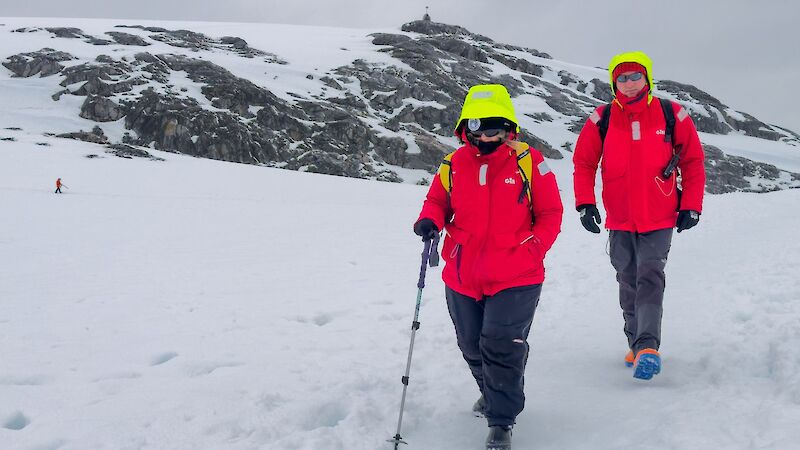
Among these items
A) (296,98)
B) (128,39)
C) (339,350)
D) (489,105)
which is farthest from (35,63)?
(489,105)

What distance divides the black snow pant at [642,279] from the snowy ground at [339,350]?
0.39 m

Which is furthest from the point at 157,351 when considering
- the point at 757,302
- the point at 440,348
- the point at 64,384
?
the point at 757,302

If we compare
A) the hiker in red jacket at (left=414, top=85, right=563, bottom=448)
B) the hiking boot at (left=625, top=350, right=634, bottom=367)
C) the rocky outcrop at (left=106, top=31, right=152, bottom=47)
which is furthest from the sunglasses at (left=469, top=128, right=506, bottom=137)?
the rocky outcrop at (left=106, top=31, right=152, bottom=47)

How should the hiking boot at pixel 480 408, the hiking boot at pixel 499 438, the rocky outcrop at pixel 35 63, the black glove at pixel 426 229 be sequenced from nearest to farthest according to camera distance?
the hiking boot at pixel 499 438
the black glove at pixel 426 229
the hiking boot at pixel 480 408
the rocky outcrop at pixel 35 63

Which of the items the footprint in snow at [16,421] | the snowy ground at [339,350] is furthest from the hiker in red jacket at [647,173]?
the footprint in snow at [16,421]

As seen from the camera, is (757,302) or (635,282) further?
(757,302)

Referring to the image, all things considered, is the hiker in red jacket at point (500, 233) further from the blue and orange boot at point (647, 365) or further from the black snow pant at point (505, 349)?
the blue and orange boot at point (647, 365)

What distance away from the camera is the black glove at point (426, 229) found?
3939mm

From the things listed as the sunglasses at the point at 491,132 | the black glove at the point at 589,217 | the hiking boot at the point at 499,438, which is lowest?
the hiking boot at the point at 499,438

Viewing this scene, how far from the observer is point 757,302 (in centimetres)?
616

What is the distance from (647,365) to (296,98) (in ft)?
223

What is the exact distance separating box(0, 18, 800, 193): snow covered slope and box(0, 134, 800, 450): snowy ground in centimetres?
4583

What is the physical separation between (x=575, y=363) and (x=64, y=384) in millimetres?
4335

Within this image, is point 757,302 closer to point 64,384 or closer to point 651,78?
point 651,78
